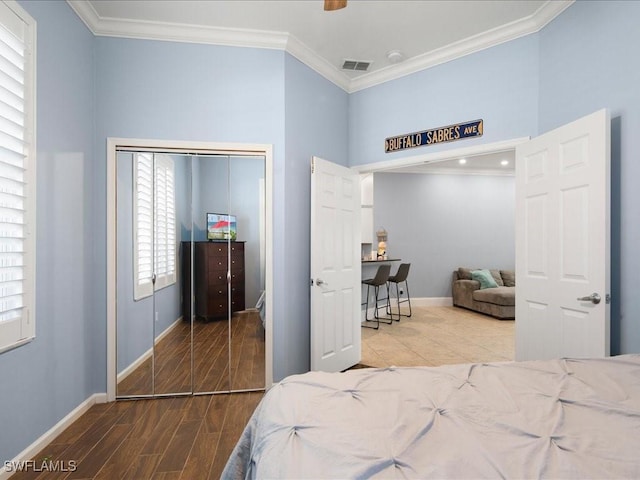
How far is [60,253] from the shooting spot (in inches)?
96.8

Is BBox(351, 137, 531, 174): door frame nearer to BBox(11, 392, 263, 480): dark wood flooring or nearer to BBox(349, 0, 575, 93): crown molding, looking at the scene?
BBox(349, 0, 575, 93): crown molding

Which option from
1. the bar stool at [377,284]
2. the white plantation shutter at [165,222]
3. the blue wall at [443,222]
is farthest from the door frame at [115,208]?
the blue wall at [443,222]

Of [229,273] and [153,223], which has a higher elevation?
[153,223]

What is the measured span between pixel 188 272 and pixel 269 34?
2.13 m

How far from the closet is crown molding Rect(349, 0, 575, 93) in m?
1.58

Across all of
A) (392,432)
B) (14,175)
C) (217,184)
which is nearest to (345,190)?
(217,184)

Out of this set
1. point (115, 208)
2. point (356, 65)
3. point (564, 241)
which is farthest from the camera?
point (356, 65)

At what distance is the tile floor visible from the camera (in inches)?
163

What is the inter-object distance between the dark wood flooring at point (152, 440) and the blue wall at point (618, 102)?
2598mm

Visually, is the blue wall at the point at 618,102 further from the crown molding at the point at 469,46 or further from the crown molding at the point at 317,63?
the crown molding at the point at 317,63

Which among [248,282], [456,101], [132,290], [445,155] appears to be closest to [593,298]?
[445,155]

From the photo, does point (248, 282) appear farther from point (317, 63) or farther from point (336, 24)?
point (336, 24)

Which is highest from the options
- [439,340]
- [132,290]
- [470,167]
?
[470,167]

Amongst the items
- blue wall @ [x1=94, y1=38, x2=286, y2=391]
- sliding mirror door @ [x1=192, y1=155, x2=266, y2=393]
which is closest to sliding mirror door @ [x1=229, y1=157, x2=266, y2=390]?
sliding mirror door @ [x1=192, y1=155, x2=266, y2=393]
